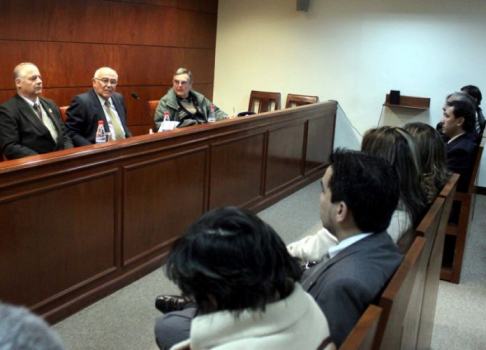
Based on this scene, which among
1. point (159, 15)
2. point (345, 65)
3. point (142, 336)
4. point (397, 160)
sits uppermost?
point (159, 15)

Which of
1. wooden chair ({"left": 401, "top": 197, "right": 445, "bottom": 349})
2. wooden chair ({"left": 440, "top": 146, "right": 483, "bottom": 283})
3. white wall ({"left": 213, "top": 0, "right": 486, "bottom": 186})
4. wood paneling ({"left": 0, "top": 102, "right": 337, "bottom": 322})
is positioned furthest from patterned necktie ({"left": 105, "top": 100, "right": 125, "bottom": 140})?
white wall ({"left": 213, "top": 0, "right": 486, "bottom": 186})

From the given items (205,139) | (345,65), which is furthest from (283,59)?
(205,139)

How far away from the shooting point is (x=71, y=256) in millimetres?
2725

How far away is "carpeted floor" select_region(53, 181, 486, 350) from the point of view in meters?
2.59

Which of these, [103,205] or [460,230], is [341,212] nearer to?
[103,205]

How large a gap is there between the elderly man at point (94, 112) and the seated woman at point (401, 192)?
8.28 feet

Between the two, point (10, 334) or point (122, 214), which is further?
point (122, 214)

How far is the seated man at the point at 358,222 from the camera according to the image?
53.7 inches

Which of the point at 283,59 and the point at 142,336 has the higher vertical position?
the point at 283,59

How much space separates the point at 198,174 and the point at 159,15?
3.15m

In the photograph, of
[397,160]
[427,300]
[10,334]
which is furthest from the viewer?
→ [427,300]

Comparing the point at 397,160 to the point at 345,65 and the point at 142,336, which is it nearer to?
the point at 142,336

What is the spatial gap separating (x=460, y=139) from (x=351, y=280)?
2.64 meters

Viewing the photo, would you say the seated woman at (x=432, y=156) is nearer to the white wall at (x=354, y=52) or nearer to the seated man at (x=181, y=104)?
the seated man at (x=181, y=104)
